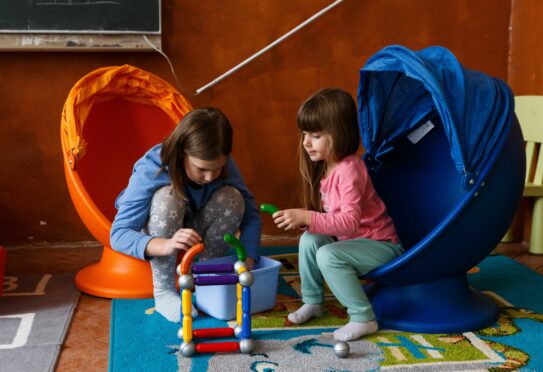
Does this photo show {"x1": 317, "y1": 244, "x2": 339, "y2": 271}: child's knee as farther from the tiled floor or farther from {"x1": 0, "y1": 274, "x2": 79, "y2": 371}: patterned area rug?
{"x1": 0, "y1": 274, "x2": 79, "y2": 371}: patterned area rug

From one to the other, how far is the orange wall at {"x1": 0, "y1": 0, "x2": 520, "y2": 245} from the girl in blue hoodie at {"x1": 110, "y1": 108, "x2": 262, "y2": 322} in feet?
2.94

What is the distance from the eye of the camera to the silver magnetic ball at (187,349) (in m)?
1.78

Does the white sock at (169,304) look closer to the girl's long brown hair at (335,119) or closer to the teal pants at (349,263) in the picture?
the teal pants at (349,263)

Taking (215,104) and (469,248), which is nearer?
(469,248)

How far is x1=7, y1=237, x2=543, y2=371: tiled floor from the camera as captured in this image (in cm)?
181

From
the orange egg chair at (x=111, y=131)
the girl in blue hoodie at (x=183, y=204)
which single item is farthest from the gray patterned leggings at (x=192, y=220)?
the orange egg chair at (x=111, y=131)

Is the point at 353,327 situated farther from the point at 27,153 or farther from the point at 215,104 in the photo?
the point at 27,153

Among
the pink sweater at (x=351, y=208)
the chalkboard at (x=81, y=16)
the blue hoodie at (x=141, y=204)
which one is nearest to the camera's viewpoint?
the pink sweater at (x=351, y=208)

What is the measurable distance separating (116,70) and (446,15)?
1.61 metres

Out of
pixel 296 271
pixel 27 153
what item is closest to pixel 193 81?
pixel 27 153

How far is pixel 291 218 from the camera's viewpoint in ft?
6.29

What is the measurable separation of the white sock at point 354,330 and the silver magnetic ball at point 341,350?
0.12 meters

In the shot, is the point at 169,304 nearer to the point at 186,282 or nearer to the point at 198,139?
the point at 186,282

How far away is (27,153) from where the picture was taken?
303 cm
